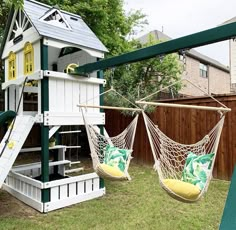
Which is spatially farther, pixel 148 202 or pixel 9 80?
pixel 9 80

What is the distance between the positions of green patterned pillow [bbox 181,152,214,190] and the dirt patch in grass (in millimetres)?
2140

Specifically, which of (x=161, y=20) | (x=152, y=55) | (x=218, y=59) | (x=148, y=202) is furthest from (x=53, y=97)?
(x=218, y=59)

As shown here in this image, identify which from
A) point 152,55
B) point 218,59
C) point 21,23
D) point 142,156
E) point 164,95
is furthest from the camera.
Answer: point 218,59

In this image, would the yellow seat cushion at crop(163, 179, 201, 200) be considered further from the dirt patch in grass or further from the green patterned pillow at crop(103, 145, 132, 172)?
the dirt patch in grass

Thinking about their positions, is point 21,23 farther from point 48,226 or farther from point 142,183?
point 142,183

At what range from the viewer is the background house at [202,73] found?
1430cm

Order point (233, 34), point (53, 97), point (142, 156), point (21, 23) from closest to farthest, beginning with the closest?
point (233, 34) < point (53, 97) < point (21, 23) < point (142, 156)

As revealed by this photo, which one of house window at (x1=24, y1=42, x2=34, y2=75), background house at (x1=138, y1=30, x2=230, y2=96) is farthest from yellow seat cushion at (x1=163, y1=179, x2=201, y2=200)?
background house at (x1=138, y1=30, x2=230, y2=96)

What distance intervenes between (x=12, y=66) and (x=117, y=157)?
8.60 feet

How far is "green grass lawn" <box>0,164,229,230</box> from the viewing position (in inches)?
118

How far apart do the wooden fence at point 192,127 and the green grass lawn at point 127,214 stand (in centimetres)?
68

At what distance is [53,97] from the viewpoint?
3.65 m

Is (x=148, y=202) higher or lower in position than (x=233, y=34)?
lower

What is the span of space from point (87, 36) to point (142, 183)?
2784 mm
